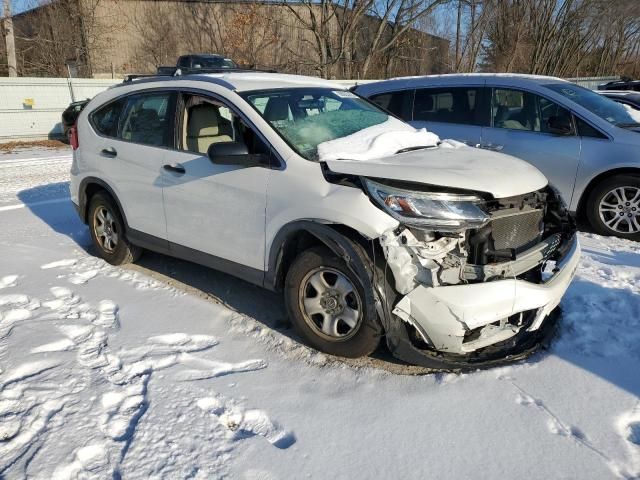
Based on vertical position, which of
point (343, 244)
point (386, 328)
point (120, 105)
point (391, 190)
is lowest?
point (386, 328)

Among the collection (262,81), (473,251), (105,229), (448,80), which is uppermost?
(448,80)

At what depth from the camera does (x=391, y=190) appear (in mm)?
3006

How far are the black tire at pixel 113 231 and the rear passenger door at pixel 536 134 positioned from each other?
13.8ft

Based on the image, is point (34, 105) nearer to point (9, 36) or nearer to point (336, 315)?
point (9, 36)

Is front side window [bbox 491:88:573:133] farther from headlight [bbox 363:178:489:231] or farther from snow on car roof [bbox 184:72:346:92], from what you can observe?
headlight [bbox 363:178:489:231]

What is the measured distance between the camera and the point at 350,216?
9.97ft

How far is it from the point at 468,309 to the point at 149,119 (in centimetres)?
322

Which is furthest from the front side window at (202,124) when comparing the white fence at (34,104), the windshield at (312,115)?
the white fence at (34,104)

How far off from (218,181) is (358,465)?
2249 mm

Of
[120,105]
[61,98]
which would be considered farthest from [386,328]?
[61,98]

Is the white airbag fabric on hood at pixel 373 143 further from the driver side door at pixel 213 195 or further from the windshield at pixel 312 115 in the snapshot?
the driver side door at pixel 213 195

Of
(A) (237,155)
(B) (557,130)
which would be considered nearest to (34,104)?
(A) (237,155)

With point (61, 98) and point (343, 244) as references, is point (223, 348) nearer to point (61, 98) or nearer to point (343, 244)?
point (343, 244)

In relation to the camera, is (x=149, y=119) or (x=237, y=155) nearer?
(x=237, y=155)
